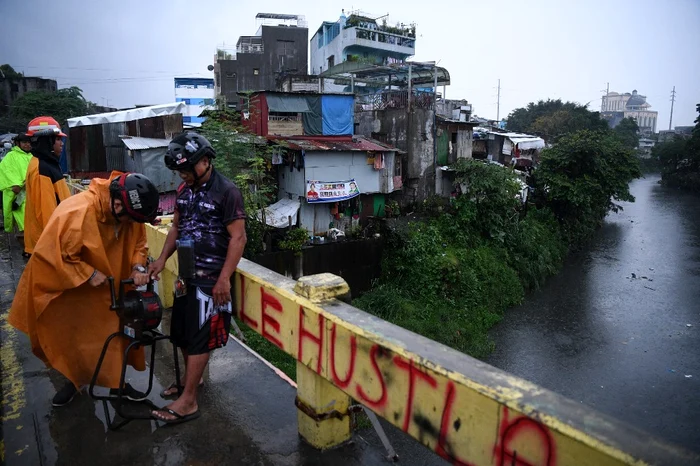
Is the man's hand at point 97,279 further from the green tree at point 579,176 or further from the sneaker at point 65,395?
the green tree at point 579,176

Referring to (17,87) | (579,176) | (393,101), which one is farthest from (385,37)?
(17,87)

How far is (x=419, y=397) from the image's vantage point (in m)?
1.83

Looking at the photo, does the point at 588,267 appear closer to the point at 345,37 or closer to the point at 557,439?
the point at 557,439

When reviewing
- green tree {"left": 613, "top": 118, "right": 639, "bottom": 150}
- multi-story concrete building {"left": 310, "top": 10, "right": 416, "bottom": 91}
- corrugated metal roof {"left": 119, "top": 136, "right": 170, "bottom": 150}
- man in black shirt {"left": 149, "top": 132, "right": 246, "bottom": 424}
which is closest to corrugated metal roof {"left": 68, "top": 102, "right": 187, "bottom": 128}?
corrugated metal roof {"left": 119, "top": 136, "right": 170, "bottom": 150}

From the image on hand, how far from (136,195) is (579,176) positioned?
70.2 ft

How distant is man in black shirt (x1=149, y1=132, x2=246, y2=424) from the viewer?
2609 millimetres

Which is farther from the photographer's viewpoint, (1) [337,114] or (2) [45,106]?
(2) [45,106]

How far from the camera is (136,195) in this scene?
2701mm

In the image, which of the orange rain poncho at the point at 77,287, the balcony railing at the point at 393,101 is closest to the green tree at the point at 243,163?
the balcony railing at the point at 393,101

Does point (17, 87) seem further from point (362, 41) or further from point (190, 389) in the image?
point (190, 389)

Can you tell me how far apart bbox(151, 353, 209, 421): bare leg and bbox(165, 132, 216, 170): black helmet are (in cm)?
111

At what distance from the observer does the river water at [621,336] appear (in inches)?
419

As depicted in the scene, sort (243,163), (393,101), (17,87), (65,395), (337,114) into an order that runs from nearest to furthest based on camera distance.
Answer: (65,395)
(243,163)
(337,114)
(393,101)
(17,87)

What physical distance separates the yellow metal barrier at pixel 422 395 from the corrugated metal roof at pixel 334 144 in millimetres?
12759
